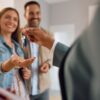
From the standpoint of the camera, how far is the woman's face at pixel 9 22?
1170mm

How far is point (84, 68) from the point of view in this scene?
21cm

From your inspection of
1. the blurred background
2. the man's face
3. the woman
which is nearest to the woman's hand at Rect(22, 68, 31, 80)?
the woman

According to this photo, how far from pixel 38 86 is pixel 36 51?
177 mm

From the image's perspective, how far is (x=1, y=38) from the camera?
1.17 meters

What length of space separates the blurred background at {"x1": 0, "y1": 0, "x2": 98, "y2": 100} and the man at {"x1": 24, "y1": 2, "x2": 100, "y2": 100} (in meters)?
0.84

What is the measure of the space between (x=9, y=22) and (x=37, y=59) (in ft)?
0.75

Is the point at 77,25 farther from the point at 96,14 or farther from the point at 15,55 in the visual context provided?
the point at 96,14

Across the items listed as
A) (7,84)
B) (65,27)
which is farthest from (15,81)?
(65,27)

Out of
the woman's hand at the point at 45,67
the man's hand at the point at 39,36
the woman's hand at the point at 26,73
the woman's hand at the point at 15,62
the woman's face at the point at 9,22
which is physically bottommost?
the woman's hand at the point at 26,73

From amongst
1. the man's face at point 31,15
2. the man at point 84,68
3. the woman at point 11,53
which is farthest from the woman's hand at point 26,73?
the man at point 84,68

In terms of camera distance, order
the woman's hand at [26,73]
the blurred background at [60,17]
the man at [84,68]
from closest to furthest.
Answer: the man at [84,68], the blurred background at [60,17], the woman's hand at [26,73]

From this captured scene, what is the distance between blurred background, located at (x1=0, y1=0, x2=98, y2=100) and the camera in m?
1.08

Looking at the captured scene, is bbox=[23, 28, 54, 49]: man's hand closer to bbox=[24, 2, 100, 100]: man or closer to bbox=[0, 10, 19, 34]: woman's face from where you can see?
bbox=[0, 10, 19, 34]: woman's face

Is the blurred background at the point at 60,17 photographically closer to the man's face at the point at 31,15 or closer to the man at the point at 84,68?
the man's face at the point at 31,15
